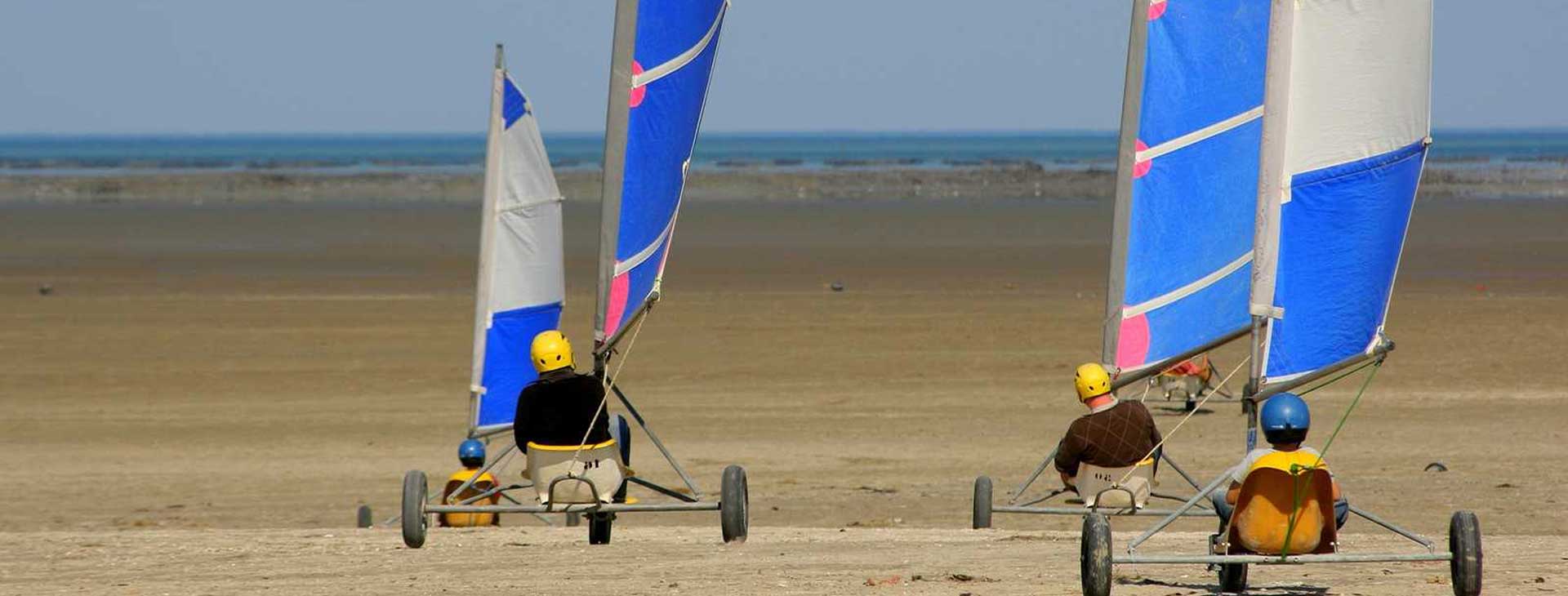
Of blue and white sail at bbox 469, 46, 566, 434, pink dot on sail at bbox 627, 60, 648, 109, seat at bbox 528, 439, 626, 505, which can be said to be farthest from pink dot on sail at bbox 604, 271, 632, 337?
blue and white sail at bbox 469, 46, 566, 434

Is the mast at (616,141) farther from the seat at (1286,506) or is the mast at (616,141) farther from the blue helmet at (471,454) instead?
the seat at (1286,506)

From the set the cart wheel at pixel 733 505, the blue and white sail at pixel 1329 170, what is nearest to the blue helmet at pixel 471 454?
the cart wheel at pixel 733 505

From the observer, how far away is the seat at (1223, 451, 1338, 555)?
6.71 meters

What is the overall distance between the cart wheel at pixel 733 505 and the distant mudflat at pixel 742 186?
4127 cm

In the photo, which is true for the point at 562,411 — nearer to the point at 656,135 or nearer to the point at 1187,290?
the point at 656,135

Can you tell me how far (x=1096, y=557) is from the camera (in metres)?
6.69

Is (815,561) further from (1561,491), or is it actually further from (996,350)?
(996,350)

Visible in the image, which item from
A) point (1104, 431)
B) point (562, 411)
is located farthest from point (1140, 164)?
point (562, 411)

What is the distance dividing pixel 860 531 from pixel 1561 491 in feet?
14.3

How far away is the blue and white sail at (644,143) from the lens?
9.28 meters

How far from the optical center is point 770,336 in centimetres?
2008

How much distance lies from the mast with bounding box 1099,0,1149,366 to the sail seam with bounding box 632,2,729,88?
242 cm

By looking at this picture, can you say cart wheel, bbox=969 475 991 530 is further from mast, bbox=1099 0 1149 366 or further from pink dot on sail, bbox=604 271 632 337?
pink dot on sail, bbox=604 271 632 337

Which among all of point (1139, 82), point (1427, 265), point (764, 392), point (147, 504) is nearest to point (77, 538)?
point (147, 504)
